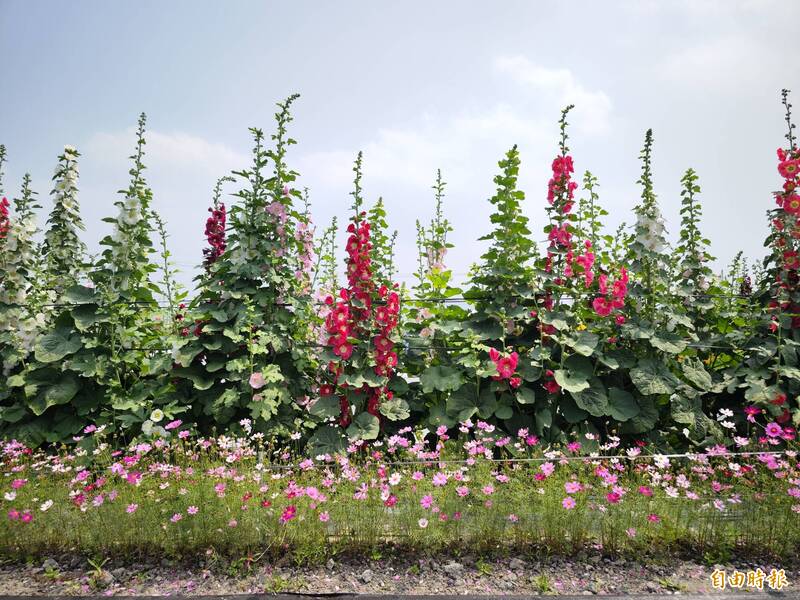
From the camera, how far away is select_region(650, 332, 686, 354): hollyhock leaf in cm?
385

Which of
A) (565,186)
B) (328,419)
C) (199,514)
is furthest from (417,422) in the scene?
(565,186)

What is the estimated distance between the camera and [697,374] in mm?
4047

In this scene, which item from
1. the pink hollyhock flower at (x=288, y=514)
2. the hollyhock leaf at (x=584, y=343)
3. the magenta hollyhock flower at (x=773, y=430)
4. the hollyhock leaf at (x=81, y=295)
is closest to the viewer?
the pink hollyhock flower at (x=288, y=514)

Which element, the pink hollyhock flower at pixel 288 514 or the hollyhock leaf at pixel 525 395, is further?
the hollyhock leaf at pixel 525 395

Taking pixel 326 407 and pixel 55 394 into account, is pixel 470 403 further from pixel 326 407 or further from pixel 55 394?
pixel 55 394

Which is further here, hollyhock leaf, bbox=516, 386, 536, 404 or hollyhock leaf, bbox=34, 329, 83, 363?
hollyhock leaf, bbox=34, 329, 83, 363

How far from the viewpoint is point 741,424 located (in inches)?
160

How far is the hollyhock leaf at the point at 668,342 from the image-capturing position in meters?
3.85

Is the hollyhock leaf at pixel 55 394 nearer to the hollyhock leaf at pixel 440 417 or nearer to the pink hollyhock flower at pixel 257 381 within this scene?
the pink hollyhock flower at pixel 257 381

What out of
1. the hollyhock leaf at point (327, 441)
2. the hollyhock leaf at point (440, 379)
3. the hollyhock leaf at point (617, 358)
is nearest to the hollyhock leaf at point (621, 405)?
the hollyhock leaf at point (617, 358)

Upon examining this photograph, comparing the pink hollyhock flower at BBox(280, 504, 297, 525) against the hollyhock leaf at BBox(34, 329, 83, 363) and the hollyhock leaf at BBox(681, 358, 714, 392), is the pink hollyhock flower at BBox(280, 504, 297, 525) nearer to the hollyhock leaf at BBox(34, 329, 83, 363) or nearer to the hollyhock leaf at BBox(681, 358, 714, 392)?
the hollyhock leaf at BBox(34, 329, 83, 363)

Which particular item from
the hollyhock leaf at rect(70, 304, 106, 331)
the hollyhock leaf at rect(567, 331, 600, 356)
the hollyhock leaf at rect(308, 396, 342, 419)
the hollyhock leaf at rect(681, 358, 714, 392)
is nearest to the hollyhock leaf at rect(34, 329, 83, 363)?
the hollyhock leaf at rect(70, 304, 106, 331)

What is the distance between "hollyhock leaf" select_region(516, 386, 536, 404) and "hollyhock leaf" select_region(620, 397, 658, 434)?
2.49 feet

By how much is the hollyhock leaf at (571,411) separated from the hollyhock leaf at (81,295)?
3.57 metres
